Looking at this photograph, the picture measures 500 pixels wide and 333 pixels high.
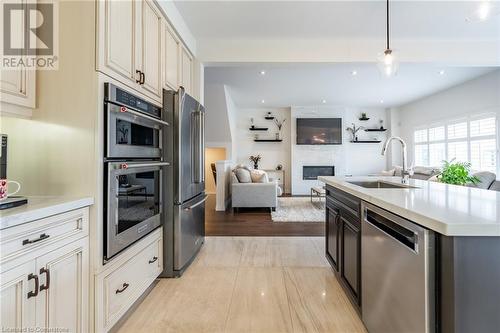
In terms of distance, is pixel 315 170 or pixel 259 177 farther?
pixel 315 170

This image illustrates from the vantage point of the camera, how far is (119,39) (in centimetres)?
163

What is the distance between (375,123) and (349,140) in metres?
1.09

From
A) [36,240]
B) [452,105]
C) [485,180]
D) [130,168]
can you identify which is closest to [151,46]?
[130,168]

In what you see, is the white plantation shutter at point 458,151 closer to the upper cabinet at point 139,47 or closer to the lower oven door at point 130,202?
the upper cabinet at point 139,47

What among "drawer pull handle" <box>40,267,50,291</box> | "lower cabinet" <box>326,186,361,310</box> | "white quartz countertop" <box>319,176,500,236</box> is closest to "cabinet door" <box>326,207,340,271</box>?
"lower cabinet" <box>326,186,361,310</box>

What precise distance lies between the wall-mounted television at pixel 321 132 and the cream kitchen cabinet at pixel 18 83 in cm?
730

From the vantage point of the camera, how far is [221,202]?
5.72 metres

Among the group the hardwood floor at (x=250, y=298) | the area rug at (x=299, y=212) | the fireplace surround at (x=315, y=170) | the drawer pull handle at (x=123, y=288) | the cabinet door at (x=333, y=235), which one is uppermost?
the fireplace surround at (x=315, y=170)

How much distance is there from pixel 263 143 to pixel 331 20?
5.75 metres

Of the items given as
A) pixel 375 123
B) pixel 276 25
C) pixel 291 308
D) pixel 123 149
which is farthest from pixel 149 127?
pixel 375 123

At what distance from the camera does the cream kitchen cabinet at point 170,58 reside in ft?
7.82

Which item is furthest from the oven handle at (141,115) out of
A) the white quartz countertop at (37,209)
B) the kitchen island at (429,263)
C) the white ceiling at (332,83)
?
the white ceiling at (332,83)

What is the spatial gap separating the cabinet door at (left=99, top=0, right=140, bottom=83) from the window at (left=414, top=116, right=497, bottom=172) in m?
6.42

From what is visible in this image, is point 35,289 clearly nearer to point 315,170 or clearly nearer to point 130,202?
point 130,202
